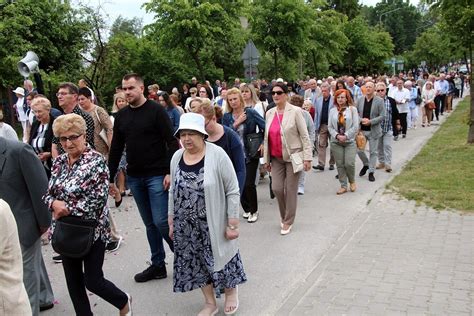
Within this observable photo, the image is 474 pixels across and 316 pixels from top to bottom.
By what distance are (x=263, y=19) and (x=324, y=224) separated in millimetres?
16543

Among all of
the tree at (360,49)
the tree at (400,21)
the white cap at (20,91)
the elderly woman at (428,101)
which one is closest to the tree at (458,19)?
the elderly woman at (428,101)

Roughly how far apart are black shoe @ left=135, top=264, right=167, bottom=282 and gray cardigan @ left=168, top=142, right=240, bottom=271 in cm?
135

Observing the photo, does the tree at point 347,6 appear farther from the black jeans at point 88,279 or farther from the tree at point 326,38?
the black jeans at point 88,279

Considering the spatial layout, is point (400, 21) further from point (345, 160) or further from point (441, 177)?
point (345, 160)

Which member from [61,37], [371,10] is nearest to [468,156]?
[61,37]

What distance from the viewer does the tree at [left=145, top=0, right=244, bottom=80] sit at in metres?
20.8

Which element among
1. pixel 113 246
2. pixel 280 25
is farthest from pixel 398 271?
pixel 280 25

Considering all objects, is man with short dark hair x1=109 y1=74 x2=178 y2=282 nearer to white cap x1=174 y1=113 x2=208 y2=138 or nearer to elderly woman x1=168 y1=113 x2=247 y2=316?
elderly woman x1=168 y1=113 x2=247 y2=316

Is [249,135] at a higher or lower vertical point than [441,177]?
higher

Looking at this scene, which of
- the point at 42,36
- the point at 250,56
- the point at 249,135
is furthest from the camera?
the point at 42,36

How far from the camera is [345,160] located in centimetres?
871

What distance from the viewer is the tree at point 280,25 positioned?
2162 centimetres

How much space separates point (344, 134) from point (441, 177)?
215cm

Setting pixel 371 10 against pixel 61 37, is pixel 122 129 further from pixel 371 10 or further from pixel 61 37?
pixel 371 10
